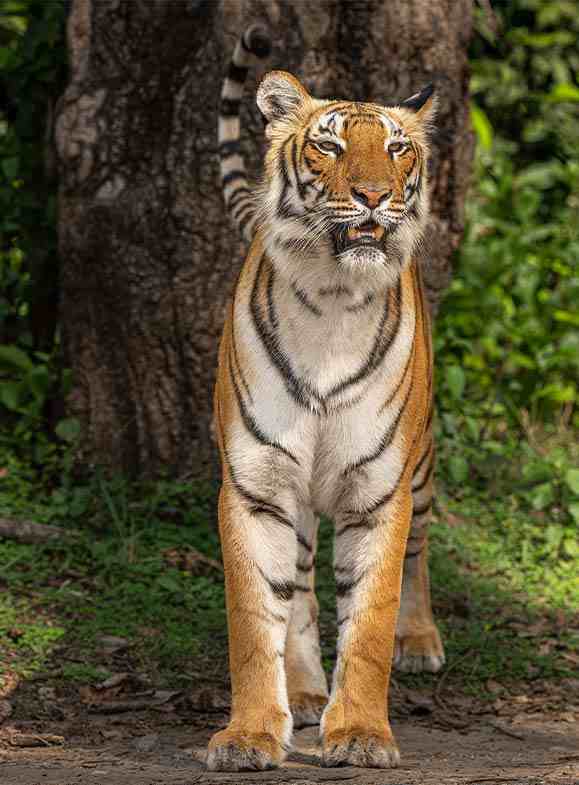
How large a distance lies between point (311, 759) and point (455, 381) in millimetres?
3083

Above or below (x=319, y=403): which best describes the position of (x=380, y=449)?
below

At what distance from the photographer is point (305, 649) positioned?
4477 mm

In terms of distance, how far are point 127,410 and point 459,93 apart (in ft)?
6.52

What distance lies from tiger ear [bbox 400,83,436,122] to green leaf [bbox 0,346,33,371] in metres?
2.77

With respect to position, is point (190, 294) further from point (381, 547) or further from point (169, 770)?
point (169, 770)

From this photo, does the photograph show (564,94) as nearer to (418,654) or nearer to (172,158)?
(172,158)

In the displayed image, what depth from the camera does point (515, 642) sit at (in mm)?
5223

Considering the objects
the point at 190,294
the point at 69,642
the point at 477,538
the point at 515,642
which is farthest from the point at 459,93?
the point at 69,642

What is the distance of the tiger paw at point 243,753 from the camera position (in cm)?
365

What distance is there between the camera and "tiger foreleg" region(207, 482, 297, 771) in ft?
12.4

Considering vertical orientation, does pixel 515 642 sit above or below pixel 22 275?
below

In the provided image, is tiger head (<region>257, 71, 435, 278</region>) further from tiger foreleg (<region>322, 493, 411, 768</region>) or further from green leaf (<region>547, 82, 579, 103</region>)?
green leaf (<region>547, 82, 579, 103</region>)

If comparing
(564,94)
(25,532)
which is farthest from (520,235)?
(25,532)

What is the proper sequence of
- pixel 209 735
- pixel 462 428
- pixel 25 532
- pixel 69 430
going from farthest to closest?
1. pixel 462 428
2. pixel 69 430
3. pixel 25 532
4. pixel 209 735
